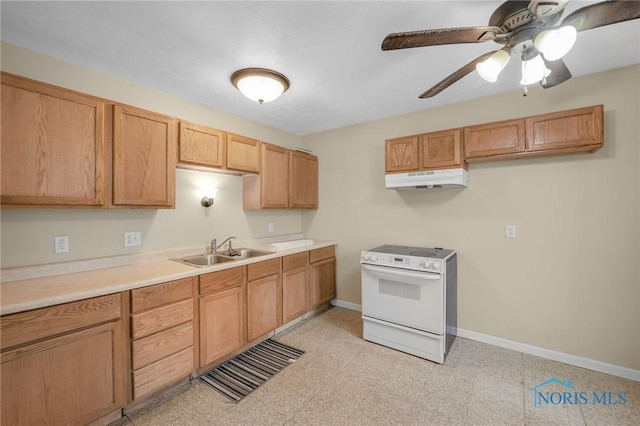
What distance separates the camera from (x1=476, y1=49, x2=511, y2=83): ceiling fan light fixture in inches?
58.2

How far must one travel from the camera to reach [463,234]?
288 centimetres

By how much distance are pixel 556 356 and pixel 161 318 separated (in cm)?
342

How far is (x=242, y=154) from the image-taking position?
2.93m

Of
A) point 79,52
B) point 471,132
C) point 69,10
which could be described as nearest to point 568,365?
point 471,132

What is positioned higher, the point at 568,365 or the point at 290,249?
the point at 290,249

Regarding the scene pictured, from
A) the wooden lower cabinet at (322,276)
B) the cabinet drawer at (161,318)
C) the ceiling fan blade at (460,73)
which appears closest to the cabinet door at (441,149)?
the ceiling fan blade at (460,73)

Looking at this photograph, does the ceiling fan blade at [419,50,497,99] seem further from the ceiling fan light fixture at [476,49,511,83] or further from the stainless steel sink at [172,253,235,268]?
the stainless steel sink at [172,253,235,268]

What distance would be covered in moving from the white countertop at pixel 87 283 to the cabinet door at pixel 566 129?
114 inches

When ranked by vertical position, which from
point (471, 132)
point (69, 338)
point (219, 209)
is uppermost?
point (471, 132)

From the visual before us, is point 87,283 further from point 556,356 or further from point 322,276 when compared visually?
point 556,356

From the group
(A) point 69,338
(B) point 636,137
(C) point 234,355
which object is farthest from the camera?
(C) point 234,355

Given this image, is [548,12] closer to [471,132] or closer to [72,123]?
[471,132]

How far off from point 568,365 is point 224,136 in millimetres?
3913

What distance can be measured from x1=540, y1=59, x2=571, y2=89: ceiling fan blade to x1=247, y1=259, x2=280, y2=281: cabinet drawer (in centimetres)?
263
